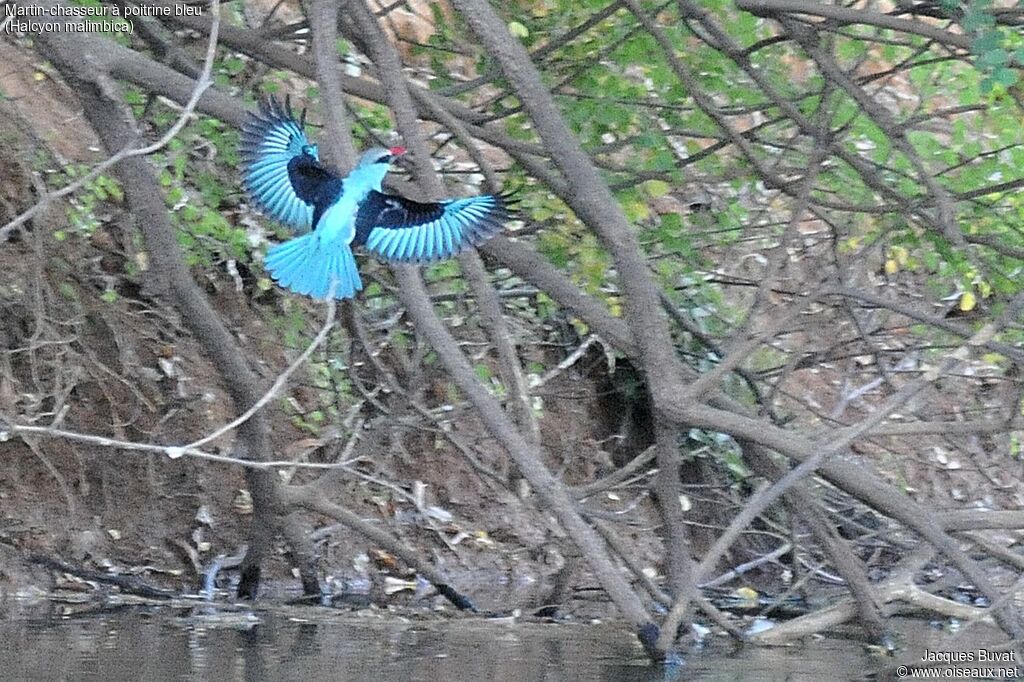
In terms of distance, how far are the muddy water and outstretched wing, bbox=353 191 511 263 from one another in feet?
4.11

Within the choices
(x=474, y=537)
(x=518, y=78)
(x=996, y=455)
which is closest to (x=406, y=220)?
(x=518, y=78)

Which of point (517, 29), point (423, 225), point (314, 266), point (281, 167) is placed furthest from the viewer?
point (517, 29)

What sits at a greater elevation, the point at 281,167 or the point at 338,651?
the point at 281,167

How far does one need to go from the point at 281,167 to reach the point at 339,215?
0.27m

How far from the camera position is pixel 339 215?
12.6ft

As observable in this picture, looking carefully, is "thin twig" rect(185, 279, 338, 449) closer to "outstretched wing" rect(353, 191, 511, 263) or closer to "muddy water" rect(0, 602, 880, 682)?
"outstretched wing" rect(353, 191, 511, 263)

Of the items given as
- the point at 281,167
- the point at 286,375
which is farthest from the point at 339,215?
the point at 286,375

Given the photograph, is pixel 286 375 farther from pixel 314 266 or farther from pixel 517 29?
pixel 517 29

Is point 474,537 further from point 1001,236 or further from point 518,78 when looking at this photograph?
point 518,78

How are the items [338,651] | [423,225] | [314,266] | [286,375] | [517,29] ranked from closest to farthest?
[286,375], [314,266], [423,225], [338,651], [517,29]

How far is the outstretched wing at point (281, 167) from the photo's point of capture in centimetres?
392

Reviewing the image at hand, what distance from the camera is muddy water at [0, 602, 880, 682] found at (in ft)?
14.1

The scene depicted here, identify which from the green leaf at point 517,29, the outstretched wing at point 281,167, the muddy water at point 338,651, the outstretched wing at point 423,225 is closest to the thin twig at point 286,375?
the outstretched wing at point 423,225

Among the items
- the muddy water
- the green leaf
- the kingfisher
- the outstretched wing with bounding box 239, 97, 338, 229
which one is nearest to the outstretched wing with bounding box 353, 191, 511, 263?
the kingfisher
